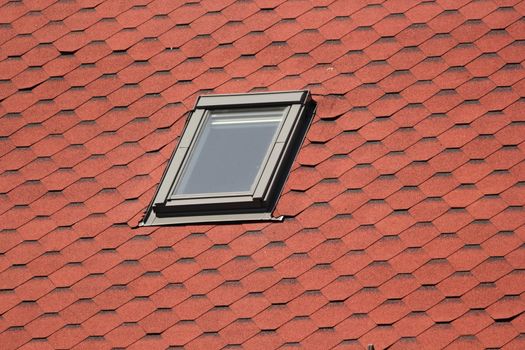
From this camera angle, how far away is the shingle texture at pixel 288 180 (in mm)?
11031

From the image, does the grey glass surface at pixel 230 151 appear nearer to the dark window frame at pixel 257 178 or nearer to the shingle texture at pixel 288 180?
the dark window frame at pixel 257 178

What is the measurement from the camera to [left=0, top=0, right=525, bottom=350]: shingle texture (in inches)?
434

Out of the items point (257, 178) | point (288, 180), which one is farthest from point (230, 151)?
point (288, 180)

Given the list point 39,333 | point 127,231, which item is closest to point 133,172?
point 127,231

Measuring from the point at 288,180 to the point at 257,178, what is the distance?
233mm

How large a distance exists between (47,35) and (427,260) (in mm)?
4033

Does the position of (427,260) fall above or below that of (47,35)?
below

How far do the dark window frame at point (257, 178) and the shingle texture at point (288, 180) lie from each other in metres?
0.09

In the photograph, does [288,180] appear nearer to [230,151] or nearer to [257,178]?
[257,178]

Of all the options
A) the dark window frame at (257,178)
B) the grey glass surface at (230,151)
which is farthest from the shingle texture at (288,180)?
the grey glass surface at (230,151)

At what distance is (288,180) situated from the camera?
11.9 m

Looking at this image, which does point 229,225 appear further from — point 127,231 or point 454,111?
point 454,111

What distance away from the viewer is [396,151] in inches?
468

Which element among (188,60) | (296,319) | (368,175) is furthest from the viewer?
(188,60)
